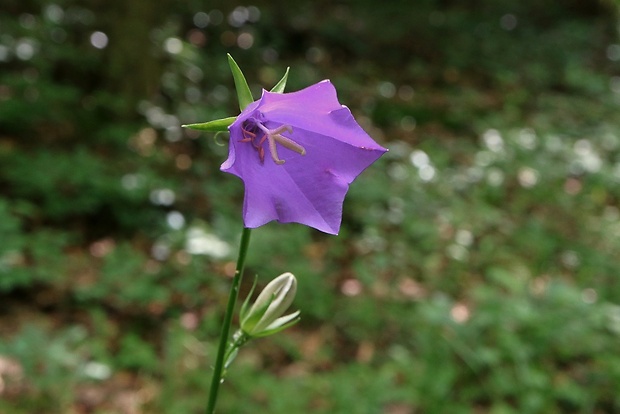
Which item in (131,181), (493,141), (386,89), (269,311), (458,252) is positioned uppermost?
(269,311)

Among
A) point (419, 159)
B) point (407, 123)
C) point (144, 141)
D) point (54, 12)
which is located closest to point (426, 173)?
point (419, 159)

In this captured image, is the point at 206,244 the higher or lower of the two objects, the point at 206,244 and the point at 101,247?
the higher

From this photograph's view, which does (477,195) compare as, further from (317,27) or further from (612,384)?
(317,27)

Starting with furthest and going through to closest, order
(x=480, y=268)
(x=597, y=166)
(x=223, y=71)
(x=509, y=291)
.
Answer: (x=223, y=71)
(x=597, y=166)
(x=480, y=268)
(x=509, y=291)

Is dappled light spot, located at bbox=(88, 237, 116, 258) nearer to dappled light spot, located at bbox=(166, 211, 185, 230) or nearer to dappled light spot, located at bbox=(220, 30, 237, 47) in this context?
dappled light spot, located at bbox=(166, 211, 185, 230)

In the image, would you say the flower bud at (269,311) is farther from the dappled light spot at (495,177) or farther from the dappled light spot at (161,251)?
the dappled light spot at (495,177)

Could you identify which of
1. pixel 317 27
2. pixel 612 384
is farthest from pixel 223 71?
pixel 612 384

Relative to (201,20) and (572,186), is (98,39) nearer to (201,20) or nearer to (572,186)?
(201,20)
